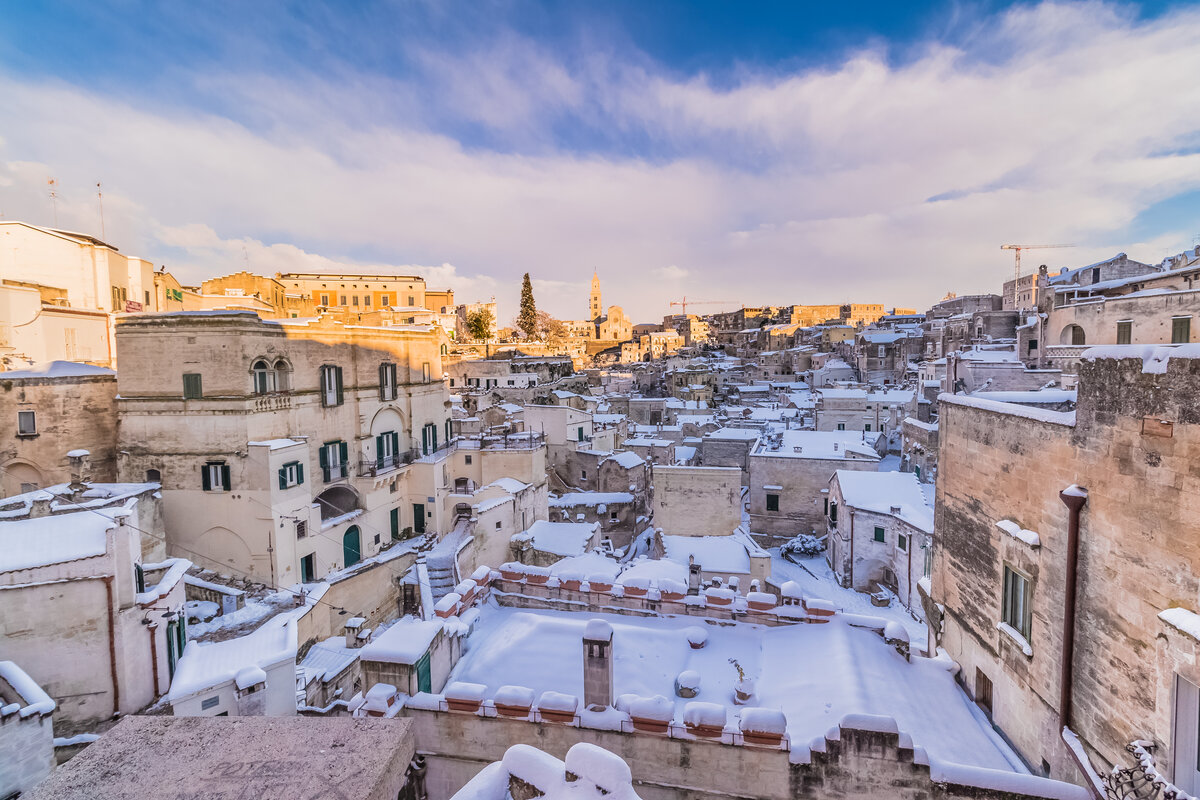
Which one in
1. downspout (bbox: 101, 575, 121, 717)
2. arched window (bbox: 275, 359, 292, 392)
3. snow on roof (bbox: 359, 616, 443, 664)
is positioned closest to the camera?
snow on roof (bbox: 359, 616, 443, 664)

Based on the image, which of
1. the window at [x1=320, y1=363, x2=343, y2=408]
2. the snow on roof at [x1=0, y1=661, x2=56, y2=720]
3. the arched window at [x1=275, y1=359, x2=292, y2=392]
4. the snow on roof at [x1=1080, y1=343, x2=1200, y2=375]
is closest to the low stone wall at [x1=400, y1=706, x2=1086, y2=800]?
the snow on roof at [x1=1080, y1=343, x2=1200, y2=375]

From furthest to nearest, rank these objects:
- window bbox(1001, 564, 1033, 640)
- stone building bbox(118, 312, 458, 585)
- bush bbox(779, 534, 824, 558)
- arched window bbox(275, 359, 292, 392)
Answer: bush bbox(779, 534, 824, 558)
arched window bbox(275, 359, 292, 392)
stone building bbox(118, 312, 458, 585)
window bbox(1001, 564, 1033, 640)

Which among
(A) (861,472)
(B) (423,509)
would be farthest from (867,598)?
(B) (423,509)

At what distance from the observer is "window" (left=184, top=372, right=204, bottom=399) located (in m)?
19.6

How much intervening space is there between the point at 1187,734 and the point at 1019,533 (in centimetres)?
257

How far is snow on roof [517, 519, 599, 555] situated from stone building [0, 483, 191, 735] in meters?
12.6

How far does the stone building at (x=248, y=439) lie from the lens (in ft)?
63.8

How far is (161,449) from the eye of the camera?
1975cm

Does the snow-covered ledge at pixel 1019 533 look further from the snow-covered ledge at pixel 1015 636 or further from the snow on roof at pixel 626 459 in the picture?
the snow on roof at pixel 626 459

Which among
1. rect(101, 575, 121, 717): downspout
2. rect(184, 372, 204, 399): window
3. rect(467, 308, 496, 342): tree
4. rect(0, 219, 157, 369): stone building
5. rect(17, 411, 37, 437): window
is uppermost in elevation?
rect(467, 308, 496, 342): tree

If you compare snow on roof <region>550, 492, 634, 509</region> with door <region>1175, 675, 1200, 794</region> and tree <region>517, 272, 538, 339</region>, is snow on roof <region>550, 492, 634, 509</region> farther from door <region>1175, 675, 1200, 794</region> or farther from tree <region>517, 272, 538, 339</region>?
tree <region>517, 272, 538, 339</region>

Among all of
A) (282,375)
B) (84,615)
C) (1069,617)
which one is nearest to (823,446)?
(1069,617)

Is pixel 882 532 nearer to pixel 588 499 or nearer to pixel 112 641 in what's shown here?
pixel 588 499

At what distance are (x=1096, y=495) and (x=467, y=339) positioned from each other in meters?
87.4
